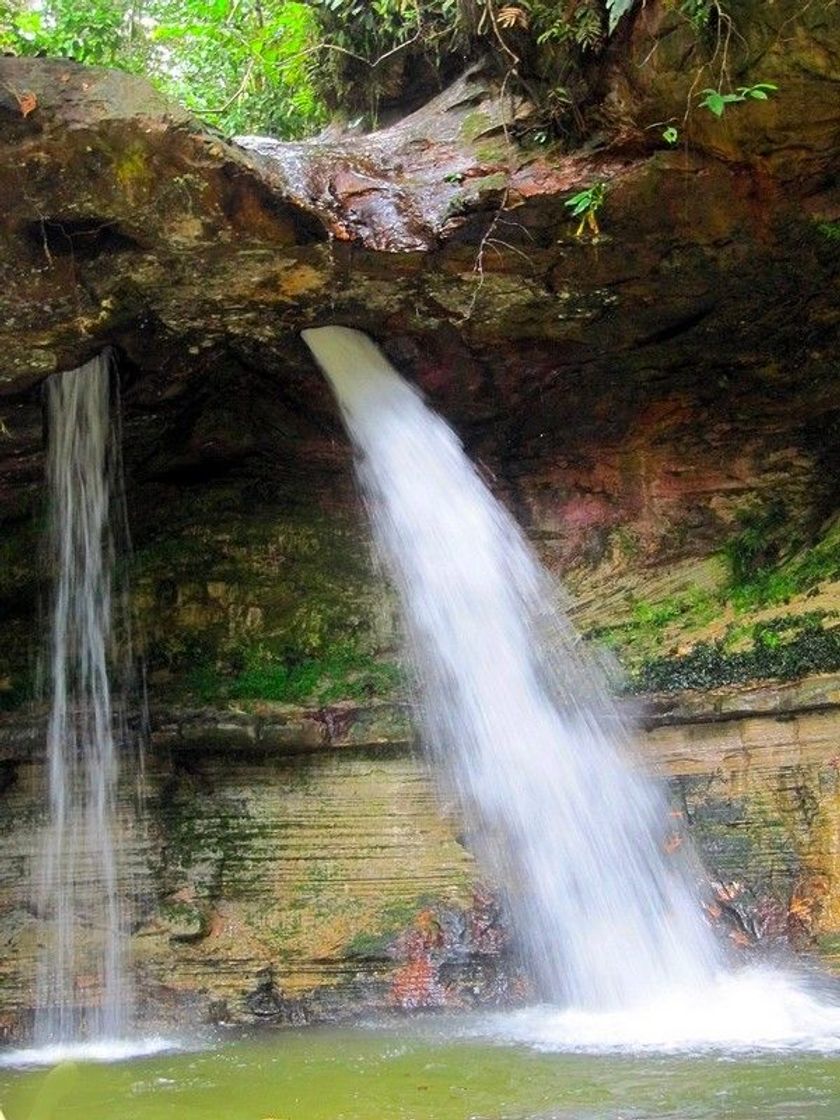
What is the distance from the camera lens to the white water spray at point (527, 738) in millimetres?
6152

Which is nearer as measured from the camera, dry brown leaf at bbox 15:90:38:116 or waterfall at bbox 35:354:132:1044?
dry brown leaf at bbox 15:90:38:116

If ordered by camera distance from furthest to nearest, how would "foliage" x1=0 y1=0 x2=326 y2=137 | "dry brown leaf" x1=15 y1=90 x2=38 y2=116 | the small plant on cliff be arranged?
1. "foliage" x1=0 y1=0 x2=326 y2=137
2. the small plant on cliff
3. "dry brown leaf" x1=15 y1=90 x2=38 y2=116

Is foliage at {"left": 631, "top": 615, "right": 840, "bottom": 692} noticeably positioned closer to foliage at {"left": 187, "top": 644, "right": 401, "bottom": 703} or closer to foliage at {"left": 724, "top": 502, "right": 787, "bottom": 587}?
foliage at {"left": 724, "top": 502, "right": 787, "bottom": 587}

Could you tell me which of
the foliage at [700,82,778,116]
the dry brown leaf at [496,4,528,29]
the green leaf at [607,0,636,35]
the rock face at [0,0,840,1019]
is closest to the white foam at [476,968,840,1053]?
the rock face at [0,0,840,1019]

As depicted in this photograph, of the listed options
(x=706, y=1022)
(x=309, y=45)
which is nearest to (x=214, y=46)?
(x=309, y=45)

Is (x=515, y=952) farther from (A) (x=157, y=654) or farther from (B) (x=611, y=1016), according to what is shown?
(A) (x=157, y=654)

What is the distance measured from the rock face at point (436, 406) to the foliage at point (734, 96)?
0.20 ft

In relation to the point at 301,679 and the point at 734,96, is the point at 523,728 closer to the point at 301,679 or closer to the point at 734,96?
the point at 301,679

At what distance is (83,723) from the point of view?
707cm

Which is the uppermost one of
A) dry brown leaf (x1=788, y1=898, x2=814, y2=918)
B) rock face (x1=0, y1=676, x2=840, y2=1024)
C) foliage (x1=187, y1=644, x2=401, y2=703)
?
foliage (x1=187, y1=644, x2=401, y2=703)

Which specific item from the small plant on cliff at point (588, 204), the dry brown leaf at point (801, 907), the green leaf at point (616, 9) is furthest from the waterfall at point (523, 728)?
the green leaf at point (616, 9)

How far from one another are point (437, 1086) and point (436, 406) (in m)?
4.22

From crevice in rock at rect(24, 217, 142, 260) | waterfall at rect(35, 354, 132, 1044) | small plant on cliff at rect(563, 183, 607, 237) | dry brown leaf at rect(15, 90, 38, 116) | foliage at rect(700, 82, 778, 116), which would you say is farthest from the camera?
waterfall at rect(35, 354, 132, 1044)

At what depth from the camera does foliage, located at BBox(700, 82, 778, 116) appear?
515cm
